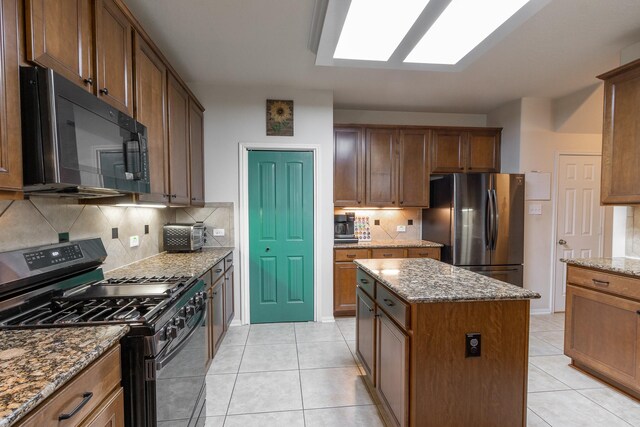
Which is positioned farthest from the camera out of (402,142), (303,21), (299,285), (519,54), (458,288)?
(402,142)

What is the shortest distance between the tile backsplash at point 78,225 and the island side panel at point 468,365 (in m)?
1.91

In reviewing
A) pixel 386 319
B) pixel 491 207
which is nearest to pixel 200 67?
pixel 386 319

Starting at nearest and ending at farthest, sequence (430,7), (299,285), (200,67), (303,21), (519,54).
Result: (430,7) → (303,21) → (519,54) → (200,67) → (299,285)

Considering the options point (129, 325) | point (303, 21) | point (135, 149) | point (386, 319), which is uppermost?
point (303, 21)

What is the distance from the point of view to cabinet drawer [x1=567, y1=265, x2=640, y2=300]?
1.99 m

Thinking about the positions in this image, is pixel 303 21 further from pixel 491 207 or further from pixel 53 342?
pixel 491 207

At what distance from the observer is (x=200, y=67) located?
2863mm

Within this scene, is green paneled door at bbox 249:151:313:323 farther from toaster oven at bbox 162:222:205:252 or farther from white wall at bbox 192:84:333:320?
toaster oven at bbox 162:222:205:252

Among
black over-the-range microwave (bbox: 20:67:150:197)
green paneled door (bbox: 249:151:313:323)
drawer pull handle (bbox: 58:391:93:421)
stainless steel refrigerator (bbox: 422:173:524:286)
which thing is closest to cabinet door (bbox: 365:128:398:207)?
stainless steel refrigerator (bbox: 422:173:524:286)

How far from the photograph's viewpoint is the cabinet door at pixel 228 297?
9.46ft

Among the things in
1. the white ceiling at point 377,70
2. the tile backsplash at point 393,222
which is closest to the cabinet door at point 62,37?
the white ceiling at point 377,70

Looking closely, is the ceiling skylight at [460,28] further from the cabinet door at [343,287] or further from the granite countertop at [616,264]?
the cabinet door at [343,287]

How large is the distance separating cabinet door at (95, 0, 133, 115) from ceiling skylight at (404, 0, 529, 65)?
1891 mm

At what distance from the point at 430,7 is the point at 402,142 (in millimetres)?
2160
